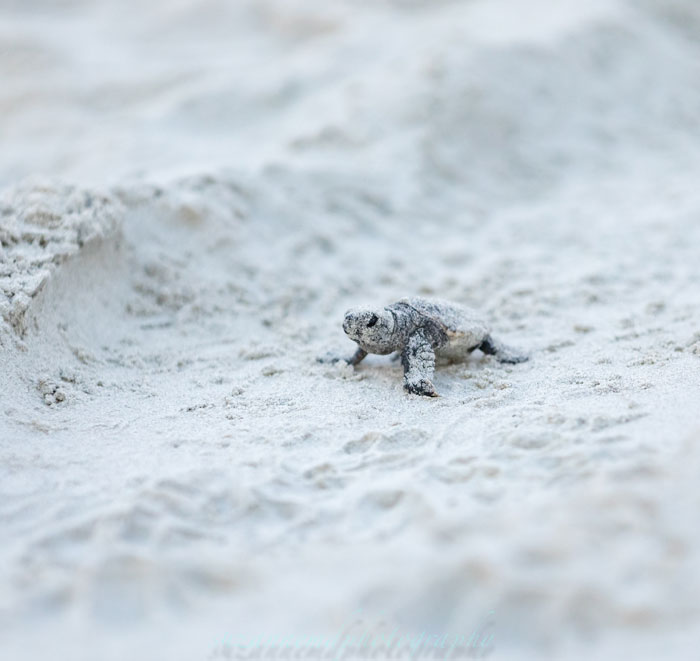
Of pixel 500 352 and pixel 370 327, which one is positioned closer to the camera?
pixel 370 327

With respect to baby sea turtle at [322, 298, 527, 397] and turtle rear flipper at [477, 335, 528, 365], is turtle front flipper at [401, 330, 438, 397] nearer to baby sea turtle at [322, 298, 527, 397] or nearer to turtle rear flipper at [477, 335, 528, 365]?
baby sea turtle at [322, 298, 527, 397]

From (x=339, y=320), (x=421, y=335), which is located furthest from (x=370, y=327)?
(x=339, y=320)

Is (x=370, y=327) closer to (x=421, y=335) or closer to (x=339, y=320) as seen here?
(x=421, y=335)

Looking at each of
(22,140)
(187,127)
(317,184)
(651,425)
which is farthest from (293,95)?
(651,425)

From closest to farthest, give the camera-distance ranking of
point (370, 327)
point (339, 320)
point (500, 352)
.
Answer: point (370, 327), point (500, 352), point (339, 320)

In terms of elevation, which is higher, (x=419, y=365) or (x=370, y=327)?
(x=370, y=327)

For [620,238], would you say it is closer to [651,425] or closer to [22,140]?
[651,425]
